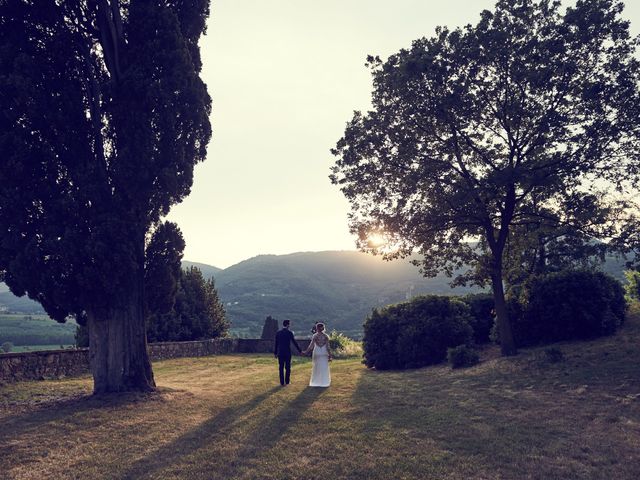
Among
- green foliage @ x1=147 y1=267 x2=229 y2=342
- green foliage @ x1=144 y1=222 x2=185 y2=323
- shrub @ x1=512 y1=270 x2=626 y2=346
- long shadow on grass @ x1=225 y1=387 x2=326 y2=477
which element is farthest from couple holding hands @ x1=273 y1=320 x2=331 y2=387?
green foliage @ x1=147 y1=267 x2=229 y2=342

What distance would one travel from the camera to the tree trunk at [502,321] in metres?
14.7

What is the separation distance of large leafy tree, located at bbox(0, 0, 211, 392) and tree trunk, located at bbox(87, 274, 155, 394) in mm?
27

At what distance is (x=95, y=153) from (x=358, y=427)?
10.0m

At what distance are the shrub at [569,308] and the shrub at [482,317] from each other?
74.5 inches

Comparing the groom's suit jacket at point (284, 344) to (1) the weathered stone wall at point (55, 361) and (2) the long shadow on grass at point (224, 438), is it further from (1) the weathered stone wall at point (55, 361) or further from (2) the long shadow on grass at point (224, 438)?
(1) the weathered stone wall at point (55, 361)

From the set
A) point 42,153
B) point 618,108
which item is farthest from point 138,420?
point 618,108

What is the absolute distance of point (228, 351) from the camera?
3025 cm

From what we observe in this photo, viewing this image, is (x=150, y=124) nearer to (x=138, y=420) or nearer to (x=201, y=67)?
(x=201, y=67)

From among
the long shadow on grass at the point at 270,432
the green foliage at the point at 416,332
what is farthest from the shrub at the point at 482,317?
the long shadow on grass at the point at 270,432

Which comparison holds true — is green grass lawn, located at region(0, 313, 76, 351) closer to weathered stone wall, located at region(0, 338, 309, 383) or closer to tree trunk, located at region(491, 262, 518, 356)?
weathered stone wall, located at region(0, 338, 309, 383)

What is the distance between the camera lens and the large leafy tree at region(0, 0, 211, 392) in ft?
35.1

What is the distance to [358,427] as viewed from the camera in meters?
7.99

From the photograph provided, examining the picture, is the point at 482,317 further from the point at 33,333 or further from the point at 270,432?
the point at 33,333

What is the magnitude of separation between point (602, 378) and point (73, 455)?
1097 cm
